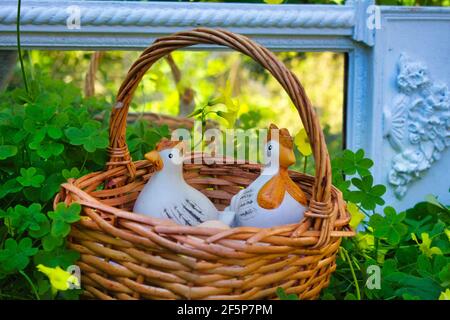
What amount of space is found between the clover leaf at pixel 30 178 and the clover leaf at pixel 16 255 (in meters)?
0.12

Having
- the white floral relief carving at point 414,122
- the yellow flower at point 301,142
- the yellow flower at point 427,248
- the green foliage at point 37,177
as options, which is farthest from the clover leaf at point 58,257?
the white floral relief carving at point 414,122

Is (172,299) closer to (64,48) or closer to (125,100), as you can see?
(125,100)

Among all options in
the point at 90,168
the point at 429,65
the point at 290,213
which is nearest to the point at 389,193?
the point at 429,65

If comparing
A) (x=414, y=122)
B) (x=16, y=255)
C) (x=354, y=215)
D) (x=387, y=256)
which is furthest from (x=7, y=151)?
(x=414, y=122)

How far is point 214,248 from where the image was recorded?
2.59ft

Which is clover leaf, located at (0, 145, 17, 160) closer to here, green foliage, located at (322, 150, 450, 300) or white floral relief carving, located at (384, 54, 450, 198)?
green foliage, located at (322, 150, 450, 300)

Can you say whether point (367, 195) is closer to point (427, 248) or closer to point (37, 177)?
point (427, 248)

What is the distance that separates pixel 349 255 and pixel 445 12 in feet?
2.15

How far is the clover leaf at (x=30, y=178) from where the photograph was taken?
3.26ft

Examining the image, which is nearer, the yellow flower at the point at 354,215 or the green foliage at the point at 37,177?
the green foliage at the point at 37,177

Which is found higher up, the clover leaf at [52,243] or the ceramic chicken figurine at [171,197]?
the ceramic chicken figurine at [171,197]

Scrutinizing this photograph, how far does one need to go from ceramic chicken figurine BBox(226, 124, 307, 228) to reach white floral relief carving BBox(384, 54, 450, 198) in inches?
19.5

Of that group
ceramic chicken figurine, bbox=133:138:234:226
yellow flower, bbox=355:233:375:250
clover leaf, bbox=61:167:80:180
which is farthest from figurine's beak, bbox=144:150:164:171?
yellow flower, bbox=355:233:375:250

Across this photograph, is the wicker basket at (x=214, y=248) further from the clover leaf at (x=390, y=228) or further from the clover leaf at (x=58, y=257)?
the clover leaf at (x=390, y=228)
